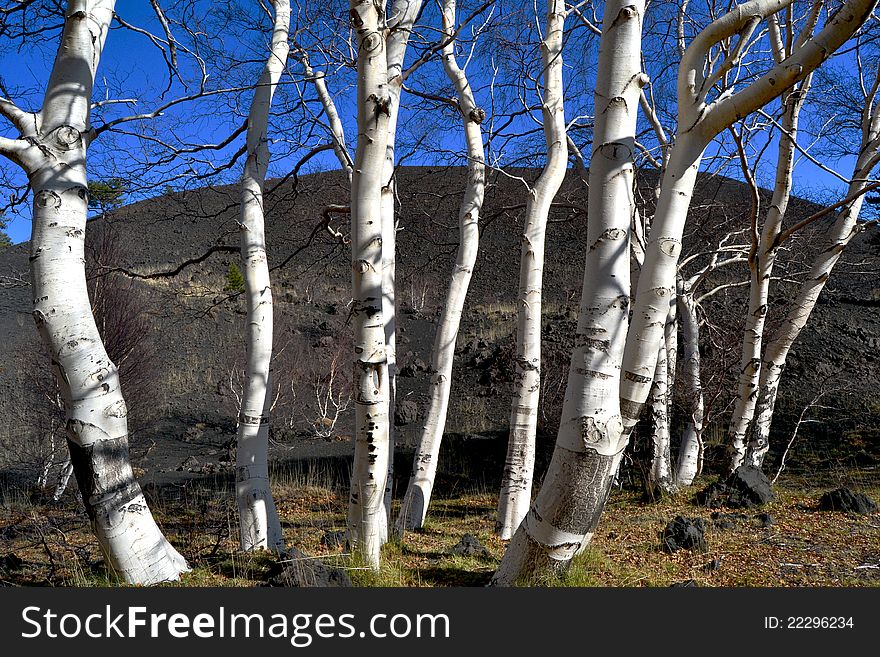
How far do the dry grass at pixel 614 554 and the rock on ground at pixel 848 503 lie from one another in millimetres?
126

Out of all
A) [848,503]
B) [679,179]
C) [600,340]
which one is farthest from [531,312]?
[848,503]

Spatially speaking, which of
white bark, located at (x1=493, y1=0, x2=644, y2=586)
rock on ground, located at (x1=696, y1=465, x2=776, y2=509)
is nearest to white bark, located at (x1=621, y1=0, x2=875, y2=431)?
white bark, located at (x1=493, y1=0, x2=644, y2=586)

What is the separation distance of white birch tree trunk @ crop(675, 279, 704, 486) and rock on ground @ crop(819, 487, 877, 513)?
83.1 inches

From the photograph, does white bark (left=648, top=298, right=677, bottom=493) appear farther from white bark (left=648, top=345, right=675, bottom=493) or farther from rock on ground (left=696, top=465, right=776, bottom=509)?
rock on ground (left=696, top=465, right=776, bottom=509)

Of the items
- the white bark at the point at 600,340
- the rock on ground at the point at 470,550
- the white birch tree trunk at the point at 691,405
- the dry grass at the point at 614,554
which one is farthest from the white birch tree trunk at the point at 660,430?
the white bark at the point at 600,340

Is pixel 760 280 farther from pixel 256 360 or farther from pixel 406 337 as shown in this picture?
pixel 406 337

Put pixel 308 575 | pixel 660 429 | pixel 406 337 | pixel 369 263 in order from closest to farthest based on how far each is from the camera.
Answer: pixel 308 575, pixel 369 263, pixel 660 429, pixel 406 337

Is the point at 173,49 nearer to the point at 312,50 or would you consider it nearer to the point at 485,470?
the point at 312,50

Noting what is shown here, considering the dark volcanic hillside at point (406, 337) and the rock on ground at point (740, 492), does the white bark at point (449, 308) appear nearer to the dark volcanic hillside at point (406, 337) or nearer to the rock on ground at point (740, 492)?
the dark volcanic hillside at point (406, 337)

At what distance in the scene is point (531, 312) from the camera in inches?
233

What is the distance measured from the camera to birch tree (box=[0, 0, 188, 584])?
339cm

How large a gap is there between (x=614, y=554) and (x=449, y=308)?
2.77 meters

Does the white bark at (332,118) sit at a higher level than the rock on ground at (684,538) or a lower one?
higher

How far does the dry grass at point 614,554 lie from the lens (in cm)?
384
